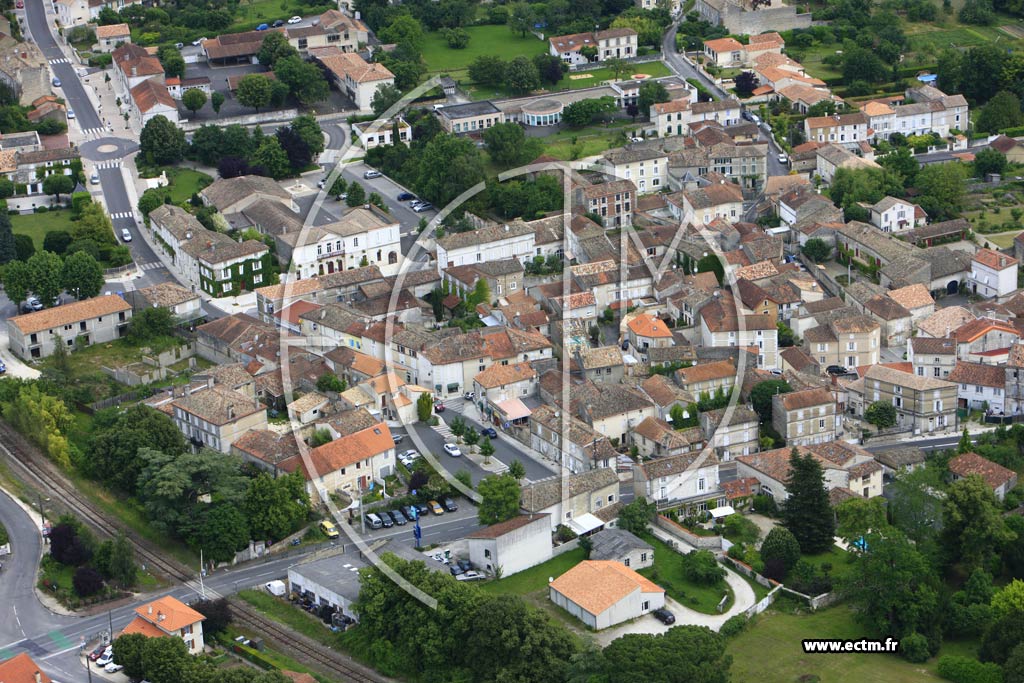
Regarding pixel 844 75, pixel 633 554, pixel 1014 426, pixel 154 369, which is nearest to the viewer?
pixel 633 554

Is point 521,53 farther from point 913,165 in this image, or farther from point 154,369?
point 154,369

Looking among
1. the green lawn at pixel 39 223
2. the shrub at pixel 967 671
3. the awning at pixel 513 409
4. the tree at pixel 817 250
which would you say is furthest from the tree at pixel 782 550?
the green lawn at pixel 39 223

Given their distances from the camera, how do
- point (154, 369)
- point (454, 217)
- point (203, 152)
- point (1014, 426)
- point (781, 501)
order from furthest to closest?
point (203, 152) < point (454, 217) < point (154, 369) < point (1014, 426) < point (781, 501)

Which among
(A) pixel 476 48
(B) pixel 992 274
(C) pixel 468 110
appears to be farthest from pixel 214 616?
(A) pixel 476 48

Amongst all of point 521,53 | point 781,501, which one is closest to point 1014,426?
point 781,501

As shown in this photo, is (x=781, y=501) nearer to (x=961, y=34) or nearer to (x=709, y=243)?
(x=709, y=243)

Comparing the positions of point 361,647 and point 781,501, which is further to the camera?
point 781,501

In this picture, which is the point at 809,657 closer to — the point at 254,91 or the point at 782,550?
the point at 782,550
